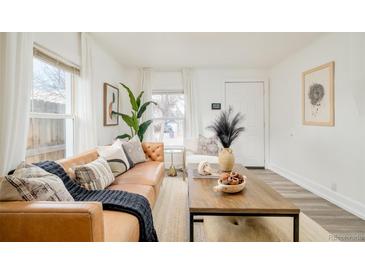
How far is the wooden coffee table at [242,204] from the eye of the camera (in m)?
1.65

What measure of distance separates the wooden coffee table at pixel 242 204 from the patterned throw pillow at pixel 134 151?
57.4 inches

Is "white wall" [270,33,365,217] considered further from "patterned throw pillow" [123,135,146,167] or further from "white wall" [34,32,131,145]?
"white wall" [34,32,131,145]

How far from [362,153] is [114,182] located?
8.95 feet

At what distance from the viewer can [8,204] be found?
4.18 ft

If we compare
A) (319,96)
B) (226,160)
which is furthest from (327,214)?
(319,96)

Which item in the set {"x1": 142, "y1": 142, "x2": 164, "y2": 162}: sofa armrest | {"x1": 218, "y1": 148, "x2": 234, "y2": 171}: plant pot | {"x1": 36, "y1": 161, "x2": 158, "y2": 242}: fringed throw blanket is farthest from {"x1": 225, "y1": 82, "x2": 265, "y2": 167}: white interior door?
{"x1": 36, "y1": 161, "x2": 158, "y2": 242}: fringed throw blanket

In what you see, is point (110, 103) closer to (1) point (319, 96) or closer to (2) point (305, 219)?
(1) point (319, 96)

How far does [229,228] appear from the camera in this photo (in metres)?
1.90

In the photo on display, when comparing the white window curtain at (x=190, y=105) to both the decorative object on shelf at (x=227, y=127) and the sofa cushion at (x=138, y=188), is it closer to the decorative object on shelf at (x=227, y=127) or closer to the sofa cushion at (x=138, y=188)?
the decorative object on shelf at (x=227, y=127)

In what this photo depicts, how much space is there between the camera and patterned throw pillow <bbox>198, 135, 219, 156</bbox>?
462 cm

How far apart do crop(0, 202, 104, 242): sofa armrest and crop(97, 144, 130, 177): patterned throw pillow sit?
4.94 ft

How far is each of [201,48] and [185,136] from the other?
207 centimetres

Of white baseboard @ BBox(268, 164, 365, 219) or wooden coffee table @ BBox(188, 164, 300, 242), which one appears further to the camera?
white baseboard @ BBox(268, 164, 365, 219)
